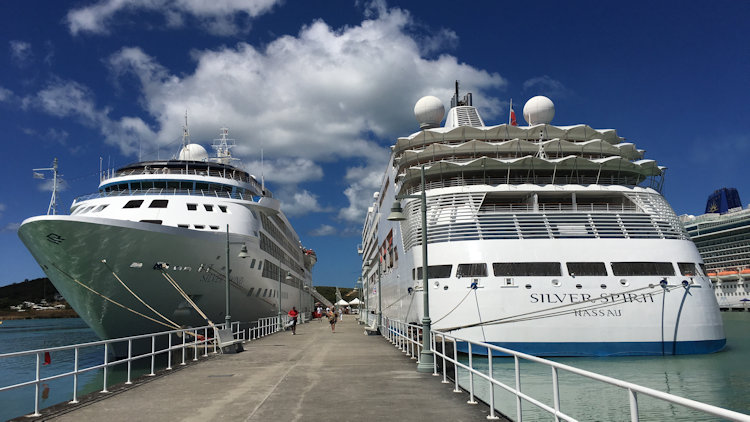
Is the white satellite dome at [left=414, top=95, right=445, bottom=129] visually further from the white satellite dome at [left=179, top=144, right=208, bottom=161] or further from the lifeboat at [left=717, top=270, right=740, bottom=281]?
the lifeboat at [left=717, top=270, right=740, bottom=281]

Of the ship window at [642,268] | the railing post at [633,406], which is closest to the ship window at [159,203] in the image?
the ship window at [642,268]

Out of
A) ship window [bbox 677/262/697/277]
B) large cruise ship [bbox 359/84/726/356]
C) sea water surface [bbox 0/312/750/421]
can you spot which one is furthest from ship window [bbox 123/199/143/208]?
ship window [bbox 677/262/697/277]

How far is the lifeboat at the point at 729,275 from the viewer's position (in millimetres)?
89231

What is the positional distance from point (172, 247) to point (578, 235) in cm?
1706

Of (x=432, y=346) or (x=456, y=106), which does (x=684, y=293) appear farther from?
(x=456, y=106)

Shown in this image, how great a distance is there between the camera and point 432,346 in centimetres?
1358

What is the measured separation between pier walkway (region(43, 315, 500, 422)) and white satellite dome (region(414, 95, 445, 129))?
80.4ft

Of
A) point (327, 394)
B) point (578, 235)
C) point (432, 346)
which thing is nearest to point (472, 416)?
point (327, 394)

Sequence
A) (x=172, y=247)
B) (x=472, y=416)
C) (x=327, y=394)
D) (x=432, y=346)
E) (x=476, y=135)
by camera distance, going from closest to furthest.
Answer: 1. (x=472, y=416)
2. (x=327, y=394)
3. (x=432, y=346)
4. (x=172, y=247)
5. (x=476, y=135)

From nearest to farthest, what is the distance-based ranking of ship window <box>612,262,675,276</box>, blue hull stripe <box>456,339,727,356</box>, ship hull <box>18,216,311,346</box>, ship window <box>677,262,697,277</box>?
blue hull stripe <box>456,339,727,356</box> → ship window <box>612,262,675,276</box> → ship window <box>677,262,697,277</box> → ship hull <box>18,216,311,346</box>

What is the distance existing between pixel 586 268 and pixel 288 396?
544 inches

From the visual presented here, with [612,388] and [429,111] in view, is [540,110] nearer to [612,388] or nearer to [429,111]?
[429,111]

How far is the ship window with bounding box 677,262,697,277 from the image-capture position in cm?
2028

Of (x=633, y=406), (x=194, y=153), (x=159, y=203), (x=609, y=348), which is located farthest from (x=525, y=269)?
(x=194, y=153)
